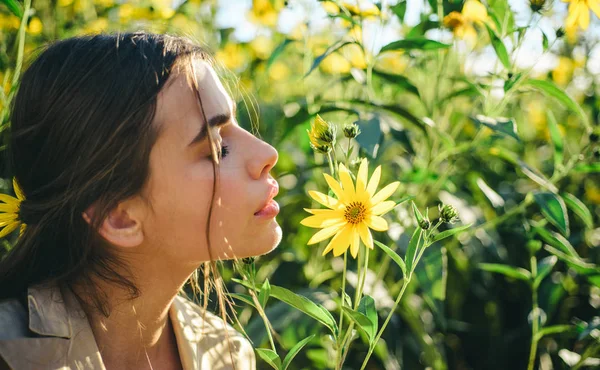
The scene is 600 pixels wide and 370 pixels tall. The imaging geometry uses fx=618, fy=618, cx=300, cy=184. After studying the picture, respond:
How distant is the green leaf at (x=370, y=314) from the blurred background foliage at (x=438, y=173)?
0.30m

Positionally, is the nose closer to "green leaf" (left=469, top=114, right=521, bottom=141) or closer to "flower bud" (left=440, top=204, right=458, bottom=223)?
"flower bud" (left=440, top=204, right=458, bottom=223)

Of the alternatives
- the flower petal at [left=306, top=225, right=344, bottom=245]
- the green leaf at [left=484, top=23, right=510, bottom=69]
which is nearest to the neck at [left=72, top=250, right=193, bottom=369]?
the flower petal at [left=306, top=225, right=344, bottom=245]

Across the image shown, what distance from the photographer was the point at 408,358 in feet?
4.32

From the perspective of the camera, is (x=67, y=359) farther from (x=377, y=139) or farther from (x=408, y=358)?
(x=408, y=358)

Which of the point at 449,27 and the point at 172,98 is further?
the point at 449,27

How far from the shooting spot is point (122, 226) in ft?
2.53

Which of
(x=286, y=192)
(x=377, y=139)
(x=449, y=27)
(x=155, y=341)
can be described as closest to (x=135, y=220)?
(x=155, y=341)

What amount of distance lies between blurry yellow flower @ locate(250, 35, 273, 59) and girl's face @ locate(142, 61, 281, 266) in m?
0.89

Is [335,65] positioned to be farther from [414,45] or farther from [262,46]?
[414,45]

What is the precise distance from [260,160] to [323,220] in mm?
119

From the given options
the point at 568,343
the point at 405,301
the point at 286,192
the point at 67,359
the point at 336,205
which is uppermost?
the point at 336,205

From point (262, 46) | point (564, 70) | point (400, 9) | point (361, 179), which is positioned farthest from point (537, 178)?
point (564, 70)

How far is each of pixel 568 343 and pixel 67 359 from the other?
41.2 inches

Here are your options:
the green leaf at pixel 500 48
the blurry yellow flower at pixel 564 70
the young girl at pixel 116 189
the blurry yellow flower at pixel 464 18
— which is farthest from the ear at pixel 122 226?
the blurry yellow flower at pixel 564 70
